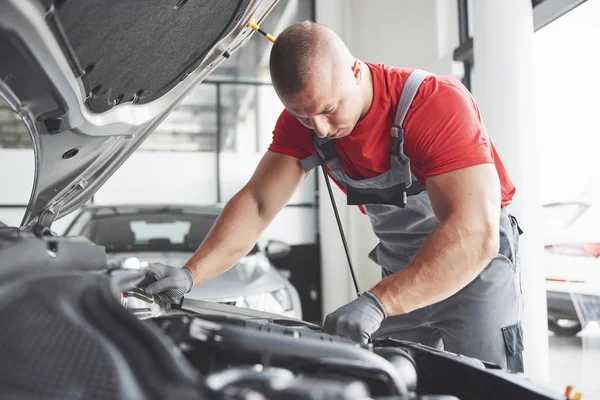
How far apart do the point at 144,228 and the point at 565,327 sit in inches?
102

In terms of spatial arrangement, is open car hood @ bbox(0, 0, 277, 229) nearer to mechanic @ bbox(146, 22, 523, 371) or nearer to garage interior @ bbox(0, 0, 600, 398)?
mechanic @ bbox(146, 22, 523, 371)

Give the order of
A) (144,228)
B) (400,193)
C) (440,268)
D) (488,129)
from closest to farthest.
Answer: (440,268), (400,193), (488,129), (144,228)

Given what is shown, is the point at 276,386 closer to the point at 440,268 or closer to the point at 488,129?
the point at 440,268

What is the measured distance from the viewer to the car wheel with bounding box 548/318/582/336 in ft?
12.0

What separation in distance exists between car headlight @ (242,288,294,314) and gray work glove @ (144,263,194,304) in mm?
1357

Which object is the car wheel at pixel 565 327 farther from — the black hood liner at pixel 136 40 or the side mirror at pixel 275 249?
the black hood liner at pixel 136 40

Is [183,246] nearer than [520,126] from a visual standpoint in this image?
No

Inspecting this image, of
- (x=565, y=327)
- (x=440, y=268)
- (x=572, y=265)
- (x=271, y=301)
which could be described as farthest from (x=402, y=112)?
(x=565, y=327)

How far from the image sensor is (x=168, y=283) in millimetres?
1314

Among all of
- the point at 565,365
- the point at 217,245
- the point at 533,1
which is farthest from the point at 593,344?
the point at 217,245

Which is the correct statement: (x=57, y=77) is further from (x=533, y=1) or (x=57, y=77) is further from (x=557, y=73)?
(x=557, y=73)

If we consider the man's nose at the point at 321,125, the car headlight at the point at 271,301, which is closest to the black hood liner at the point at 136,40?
the man's nose at the point at 321,125

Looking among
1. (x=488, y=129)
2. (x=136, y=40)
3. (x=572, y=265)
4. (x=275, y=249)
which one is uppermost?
(x=136, y=40)

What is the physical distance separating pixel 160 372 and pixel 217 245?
1.03 metres
